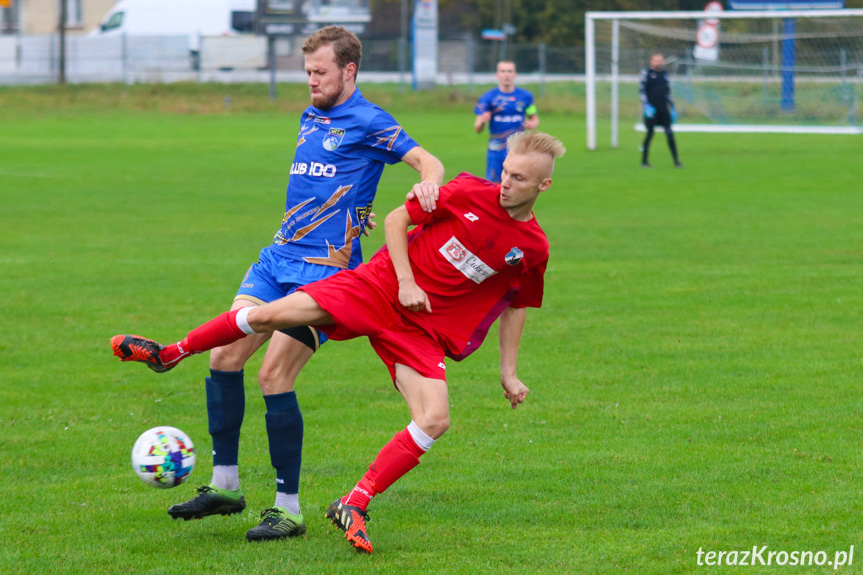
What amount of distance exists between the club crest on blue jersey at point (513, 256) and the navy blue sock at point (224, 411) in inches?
53.8

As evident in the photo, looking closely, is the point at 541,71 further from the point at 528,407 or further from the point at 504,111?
the point at 528,407

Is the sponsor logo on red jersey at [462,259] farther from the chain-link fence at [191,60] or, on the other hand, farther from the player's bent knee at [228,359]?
the chain-link fence at [191,60]

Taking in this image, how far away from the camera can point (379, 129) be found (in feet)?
16.9

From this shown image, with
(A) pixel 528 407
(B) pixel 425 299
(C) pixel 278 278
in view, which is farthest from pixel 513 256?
(A) pixel 528 407

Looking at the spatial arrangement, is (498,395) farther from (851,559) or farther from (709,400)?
(851,559)

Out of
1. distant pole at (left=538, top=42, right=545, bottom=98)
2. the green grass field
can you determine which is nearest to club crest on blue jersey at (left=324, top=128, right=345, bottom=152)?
the green grass field

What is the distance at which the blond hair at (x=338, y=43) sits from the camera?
16.5 feet

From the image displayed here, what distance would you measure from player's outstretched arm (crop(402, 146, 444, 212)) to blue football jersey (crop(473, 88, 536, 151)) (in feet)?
43.7

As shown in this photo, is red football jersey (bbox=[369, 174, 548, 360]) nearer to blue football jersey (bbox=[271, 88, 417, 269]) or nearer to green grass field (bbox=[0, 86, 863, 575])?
blue football jersey (bbox=[271, 88, 417, 269])

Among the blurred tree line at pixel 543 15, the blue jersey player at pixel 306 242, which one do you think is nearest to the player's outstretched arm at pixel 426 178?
the blue jersey player at pixel 306 242

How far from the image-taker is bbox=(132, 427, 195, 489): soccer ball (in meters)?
4.86

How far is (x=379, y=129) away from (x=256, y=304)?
39.5 inches

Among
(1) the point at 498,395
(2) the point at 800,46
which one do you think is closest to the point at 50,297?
(1) the point at 498,395

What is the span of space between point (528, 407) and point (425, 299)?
2481 mm
